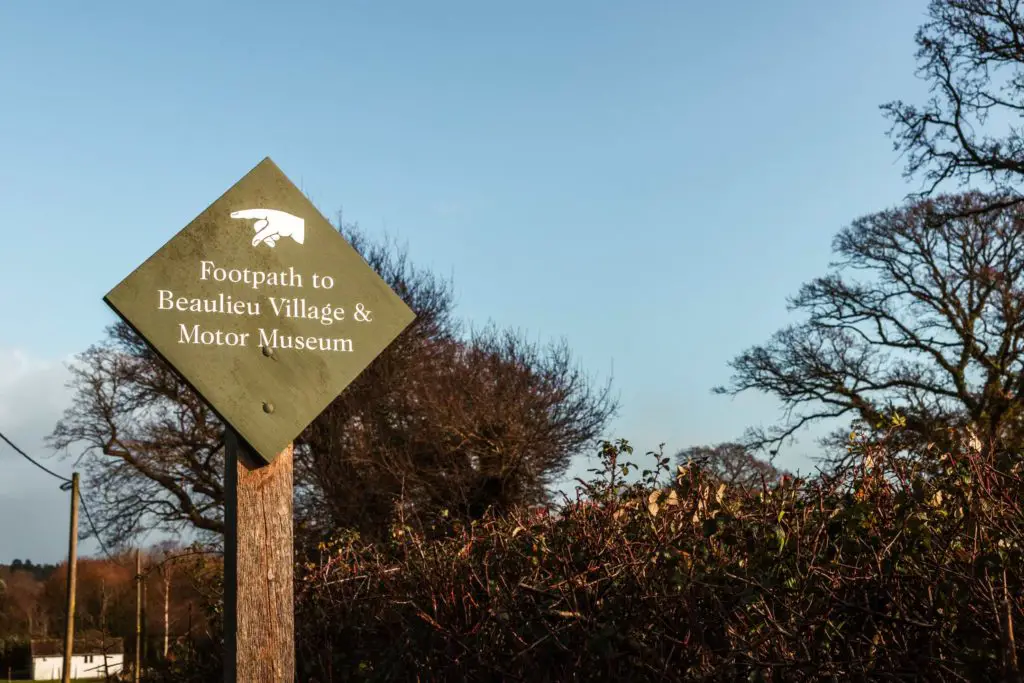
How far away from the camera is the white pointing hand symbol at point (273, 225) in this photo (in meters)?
4.11

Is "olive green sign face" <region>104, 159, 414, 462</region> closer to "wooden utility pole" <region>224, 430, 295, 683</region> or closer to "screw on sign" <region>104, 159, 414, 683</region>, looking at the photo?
"screw on sign" <region>104, 159, 414, 683</region>

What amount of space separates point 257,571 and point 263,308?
1.03 m

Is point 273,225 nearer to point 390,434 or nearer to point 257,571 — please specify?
point 257,571

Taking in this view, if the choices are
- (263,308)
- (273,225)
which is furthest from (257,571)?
(273,225)

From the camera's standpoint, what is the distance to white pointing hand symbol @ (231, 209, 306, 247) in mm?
4109

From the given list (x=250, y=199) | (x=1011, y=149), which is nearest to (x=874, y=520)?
(x=250, y=199)

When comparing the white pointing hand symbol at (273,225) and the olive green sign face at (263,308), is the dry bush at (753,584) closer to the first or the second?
the olive green sign face at (263,308)

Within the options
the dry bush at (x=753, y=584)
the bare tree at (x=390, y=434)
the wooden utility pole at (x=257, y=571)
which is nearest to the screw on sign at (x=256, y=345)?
the wooden utility pole at (x=257, y=571)

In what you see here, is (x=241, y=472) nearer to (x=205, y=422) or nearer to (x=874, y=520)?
(x=874, y=520)

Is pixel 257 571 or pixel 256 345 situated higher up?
pixel 256 345

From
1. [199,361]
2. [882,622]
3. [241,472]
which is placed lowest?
[882,622]

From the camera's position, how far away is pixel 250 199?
4.13 metres

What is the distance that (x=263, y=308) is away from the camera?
4023 millimetres

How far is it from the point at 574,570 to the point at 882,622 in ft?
4.68
